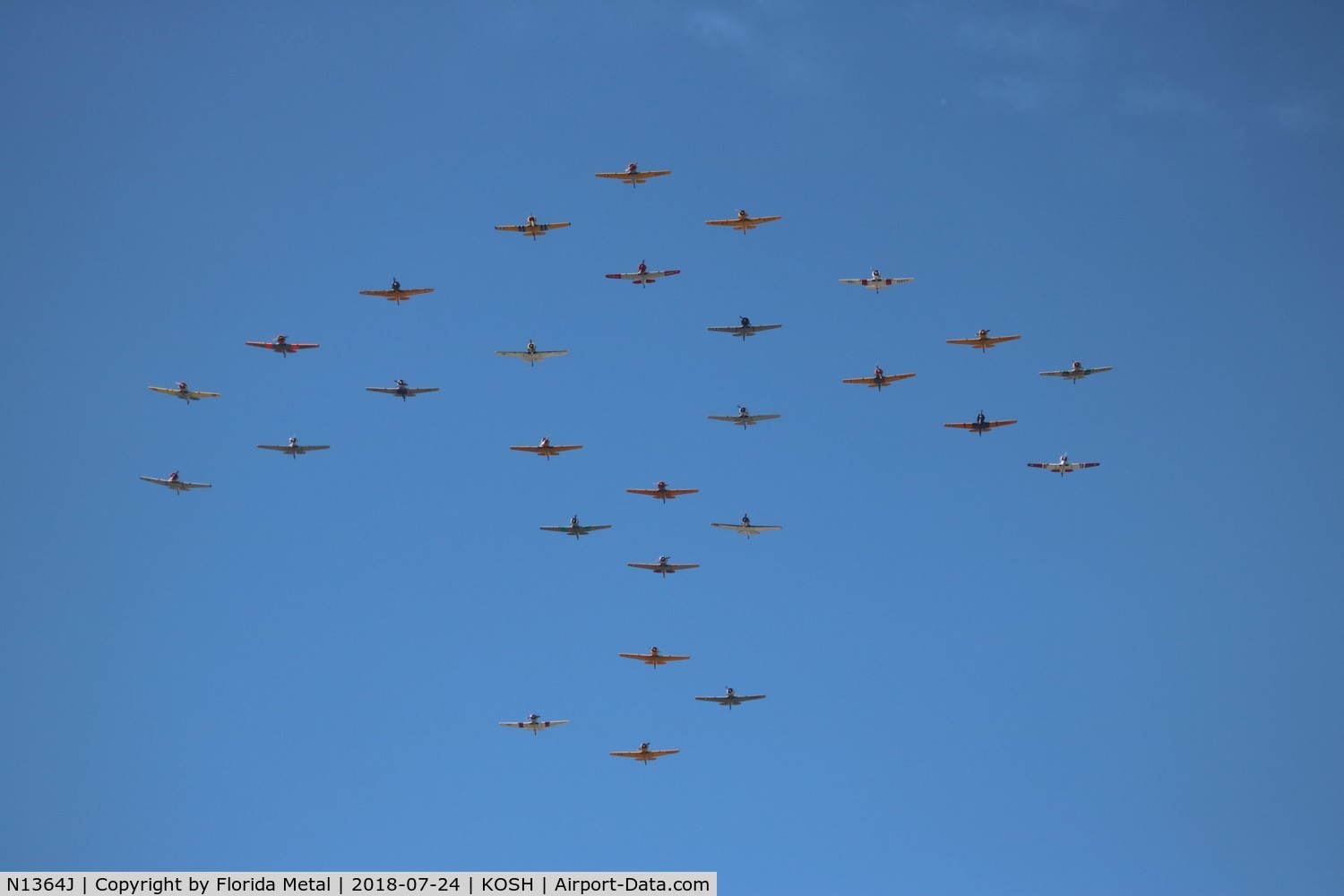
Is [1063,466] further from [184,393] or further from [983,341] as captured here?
[184,393]

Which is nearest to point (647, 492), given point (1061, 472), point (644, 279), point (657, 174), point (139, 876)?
point (644, 279)

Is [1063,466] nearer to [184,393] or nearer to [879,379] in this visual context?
[879,379]

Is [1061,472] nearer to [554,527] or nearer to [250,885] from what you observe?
[554,527]

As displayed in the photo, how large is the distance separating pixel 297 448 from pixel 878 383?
A: 116ft

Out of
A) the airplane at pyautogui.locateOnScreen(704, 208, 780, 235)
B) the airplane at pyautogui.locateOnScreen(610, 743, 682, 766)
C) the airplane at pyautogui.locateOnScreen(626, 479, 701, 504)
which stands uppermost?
the airplane at pyautogui.locateOnScreen(704, 208, 780, 235)

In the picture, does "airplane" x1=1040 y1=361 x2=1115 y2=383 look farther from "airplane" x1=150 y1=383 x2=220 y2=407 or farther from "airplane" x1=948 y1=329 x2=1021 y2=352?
"airplane" x1=150 y1=383 x2=220 y2=407

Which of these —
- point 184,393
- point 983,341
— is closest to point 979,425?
point 983,341

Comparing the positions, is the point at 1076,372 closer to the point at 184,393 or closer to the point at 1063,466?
the point at 1063,466

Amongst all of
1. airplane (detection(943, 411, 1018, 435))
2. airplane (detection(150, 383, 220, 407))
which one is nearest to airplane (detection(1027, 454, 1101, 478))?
airplane (detection(943, 411, 1018, 435))

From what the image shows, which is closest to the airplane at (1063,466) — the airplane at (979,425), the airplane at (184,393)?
the airplane at (979,425)

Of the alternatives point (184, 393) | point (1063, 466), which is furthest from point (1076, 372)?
point (184, 393)

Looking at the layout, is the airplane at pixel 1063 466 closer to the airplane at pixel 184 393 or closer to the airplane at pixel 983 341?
the airplane at pixel 983 341

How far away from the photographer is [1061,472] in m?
95.4

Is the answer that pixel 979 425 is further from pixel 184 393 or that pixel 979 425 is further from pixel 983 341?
pixel 184 393
